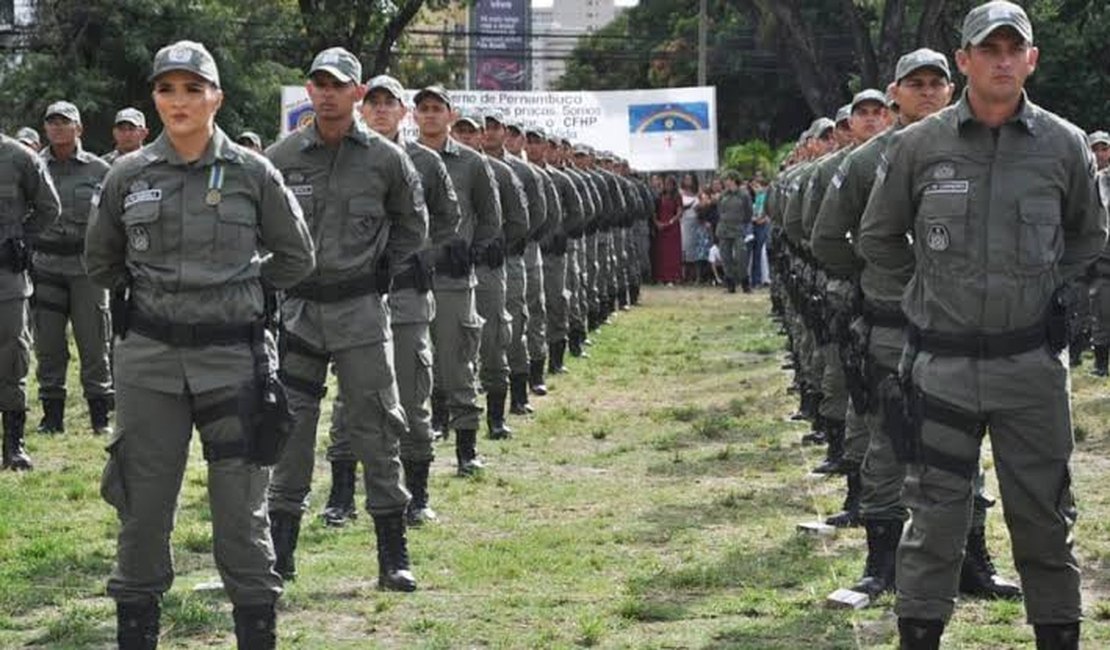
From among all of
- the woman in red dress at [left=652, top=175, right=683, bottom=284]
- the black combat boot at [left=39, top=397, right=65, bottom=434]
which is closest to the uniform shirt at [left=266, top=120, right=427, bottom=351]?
the black combat boot at [left=39, top=397, right=65, bottom=434]

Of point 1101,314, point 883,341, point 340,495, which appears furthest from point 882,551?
point 1101,314

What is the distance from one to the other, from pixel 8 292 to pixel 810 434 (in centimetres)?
551

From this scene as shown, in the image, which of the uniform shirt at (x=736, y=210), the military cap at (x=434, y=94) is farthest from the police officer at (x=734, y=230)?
the military cap at (x=434, y=94)

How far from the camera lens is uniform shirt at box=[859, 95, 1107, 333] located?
7.20 m

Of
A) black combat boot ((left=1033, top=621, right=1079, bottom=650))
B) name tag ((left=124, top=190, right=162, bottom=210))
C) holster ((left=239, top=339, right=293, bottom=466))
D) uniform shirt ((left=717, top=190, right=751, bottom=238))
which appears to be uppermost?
name tag ((left=124, top=190, right=162, bottom=210))

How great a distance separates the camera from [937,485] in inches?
287

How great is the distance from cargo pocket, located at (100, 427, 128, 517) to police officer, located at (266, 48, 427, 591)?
1984 millimetres

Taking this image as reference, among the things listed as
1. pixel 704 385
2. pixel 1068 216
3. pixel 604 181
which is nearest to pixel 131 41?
pixel 604 181

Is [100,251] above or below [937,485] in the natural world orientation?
above

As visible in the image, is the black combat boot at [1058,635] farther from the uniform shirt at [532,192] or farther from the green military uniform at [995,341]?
the uniform shirt at [532,192]

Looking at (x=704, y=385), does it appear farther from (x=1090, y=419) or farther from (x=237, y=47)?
(x=237, y=47)

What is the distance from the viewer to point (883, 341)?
9195 mm

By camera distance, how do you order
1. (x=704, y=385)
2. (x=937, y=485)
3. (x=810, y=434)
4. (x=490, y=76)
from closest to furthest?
(x=937, y=485) → (x=810, y=434) → (x=704, y=385) → (x=490, y=76)

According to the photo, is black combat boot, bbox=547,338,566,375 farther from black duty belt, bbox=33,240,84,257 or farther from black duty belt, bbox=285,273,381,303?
black duty belt, bbox=285,273,381,303
